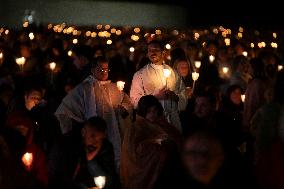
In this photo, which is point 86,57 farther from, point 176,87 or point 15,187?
point 15,187

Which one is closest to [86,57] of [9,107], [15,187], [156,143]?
[9,107]

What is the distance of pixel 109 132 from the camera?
9609 mm

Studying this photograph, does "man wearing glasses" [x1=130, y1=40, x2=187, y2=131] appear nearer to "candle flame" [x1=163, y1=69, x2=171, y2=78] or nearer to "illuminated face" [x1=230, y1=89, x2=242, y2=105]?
"candle flame" [x1=163, y1=69, x2=171, y2=78]

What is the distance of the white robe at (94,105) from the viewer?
934 cm

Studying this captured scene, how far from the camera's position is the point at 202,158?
176 inches

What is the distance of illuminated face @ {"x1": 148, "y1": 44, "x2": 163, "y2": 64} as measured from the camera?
10180 millimetres

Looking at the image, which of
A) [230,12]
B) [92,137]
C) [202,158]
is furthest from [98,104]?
[230,12]

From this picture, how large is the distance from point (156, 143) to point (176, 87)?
2.81 meters

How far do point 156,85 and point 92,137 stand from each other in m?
3.13

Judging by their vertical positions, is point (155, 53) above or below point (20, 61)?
above

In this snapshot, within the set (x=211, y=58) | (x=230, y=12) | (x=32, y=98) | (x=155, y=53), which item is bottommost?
(x=32, y=98)

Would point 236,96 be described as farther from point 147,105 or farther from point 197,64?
point 147,105

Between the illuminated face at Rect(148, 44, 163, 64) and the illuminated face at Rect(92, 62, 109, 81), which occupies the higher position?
the illuminated face at Rect(148, 44, 163, 64)

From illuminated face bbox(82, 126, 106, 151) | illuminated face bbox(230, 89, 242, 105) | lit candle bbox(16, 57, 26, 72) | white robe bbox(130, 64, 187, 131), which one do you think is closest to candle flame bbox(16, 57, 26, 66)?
lit candle bbox(16, 57, 26, 72)
